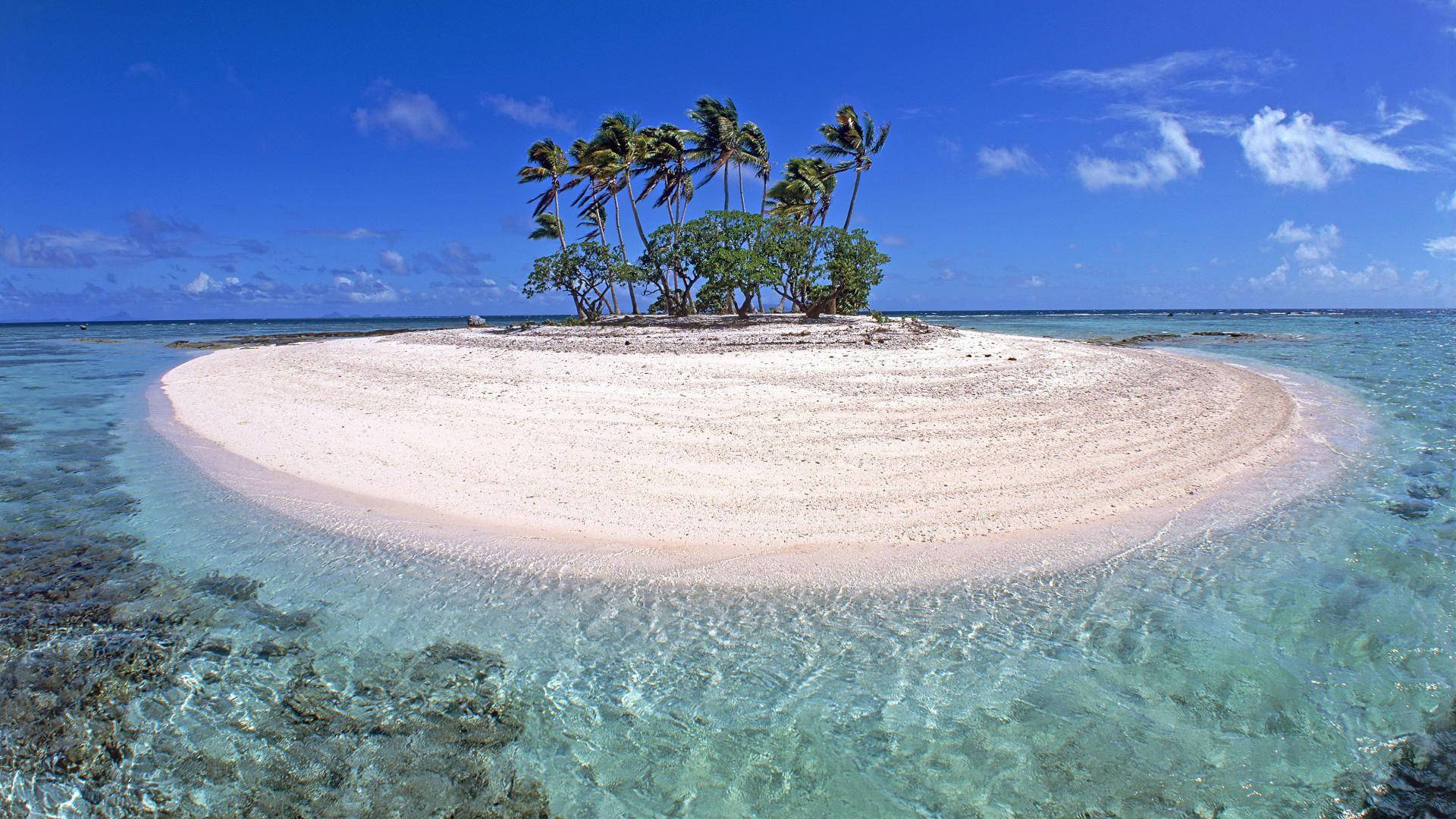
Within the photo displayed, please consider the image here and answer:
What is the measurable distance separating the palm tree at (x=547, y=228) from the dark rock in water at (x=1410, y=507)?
39.8 metres

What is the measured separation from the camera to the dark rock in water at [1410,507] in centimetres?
701

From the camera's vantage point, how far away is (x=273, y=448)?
991cm

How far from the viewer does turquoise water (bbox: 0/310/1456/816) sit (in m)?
3.25

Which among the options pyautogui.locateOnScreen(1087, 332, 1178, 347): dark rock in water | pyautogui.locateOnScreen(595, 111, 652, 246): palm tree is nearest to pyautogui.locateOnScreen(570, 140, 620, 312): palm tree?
pyautogui.locateOnScreen(595, 111, 652, 246): palm tree

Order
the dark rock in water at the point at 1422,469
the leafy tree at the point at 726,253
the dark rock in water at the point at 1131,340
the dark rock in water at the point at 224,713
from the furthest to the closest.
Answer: the dark rock in water at the point at 1131,340
the leafy tree at the point at 726,253
the dark rock in water at the point at 1422,469
the dark rock in water at the point at 224,713

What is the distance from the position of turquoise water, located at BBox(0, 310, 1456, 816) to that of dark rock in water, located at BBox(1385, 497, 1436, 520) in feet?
1.74

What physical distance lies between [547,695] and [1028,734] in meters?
2.64

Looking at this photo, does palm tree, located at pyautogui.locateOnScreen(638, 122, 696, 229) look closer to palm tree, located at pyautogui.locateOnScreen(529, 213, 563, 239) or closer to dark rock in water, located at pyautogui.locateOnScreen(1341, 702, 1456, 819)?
palm tree, located at pyautogui.locateOnScreen(529, 213, 563, 239)

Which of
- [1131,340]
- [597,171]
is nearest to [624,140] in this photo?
[597,171]

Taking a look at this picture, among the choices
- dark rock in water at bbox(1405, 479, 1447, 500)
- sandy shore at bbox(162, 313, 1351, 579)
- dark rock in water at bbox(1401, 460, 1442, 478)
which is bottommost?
dark rock in water at bbox(1405, 479, 1447, 500)

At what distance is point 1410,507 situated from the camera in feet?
23.7

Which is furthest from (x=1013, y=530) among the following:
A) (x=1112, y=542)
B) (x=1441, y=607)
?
(x=1441, y=607)

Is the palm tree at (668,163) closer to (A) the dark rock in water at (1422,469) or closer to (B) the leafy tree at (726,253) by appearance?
(B) the leafy tree at (726,253)

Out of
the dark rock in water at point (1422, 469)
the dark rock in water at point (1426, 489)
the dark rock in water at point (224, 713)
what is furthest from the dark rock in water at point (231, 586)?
the dark rock in water at point (1422, 469)
